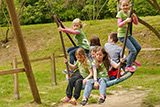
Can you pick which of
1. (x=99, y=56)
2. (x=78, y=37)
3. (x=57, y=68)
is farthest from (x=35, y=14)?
(x=99, y=56)

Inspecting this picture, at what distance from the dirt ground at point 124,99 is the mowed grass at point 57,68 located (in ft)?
0.62

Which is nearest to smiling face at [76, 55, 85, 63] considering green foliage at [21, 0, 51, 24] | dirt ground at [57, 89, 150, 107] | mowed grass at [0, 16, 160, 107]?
dirt ground at [57, 89, 150, 107]

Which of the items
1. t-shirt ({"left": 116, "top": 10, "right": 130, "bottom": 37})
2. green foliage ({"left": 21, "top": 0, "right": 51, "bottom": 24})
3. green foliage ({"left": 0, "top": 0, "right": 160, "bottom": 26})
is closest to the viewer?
t-shirt ({"left": 116, "top": 10, "right": 130, "bottom": 37})

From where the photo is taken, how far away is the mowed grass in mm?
6125

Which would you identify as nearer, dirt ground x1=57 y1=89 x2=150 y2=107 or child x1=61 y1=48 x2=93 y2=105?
child x1=61 y1=48 x2=93 y2=105

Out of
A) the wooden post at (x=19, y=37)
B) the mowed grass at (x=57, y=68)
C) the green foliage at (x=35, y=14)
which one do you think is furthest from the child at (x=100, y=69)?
the green foliage at (x=35, y=14)

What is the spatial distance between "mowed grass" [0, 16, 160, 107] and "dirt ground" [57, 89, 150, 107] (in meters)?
0.19

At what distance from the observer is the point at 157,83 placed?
7.21 metres

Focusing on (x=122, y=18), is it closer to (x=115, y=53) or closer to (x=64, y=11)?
(x=115, y=53)

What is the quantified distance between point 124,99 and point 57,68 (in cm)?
551

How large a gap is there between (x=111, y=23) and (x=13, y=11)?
10.7 meters

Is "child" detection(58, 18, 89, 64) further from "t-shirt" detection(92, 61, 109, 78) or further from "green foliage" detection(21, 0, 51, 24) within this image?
"green foliage" detection(21, 0, 51, 24)

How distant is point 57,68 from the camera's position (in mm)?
10781

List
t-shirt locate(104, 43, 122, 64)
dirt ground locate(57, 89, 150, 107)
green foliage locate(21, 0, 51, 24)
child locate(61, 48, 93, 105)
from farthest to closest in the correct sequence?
green foliage locate(21, 0, 51, 24), dirt ground locate(57, 89, 150, 107), t-shirt locate(104, 43, 122, 64), child locate(61, 48, 93, 105)
